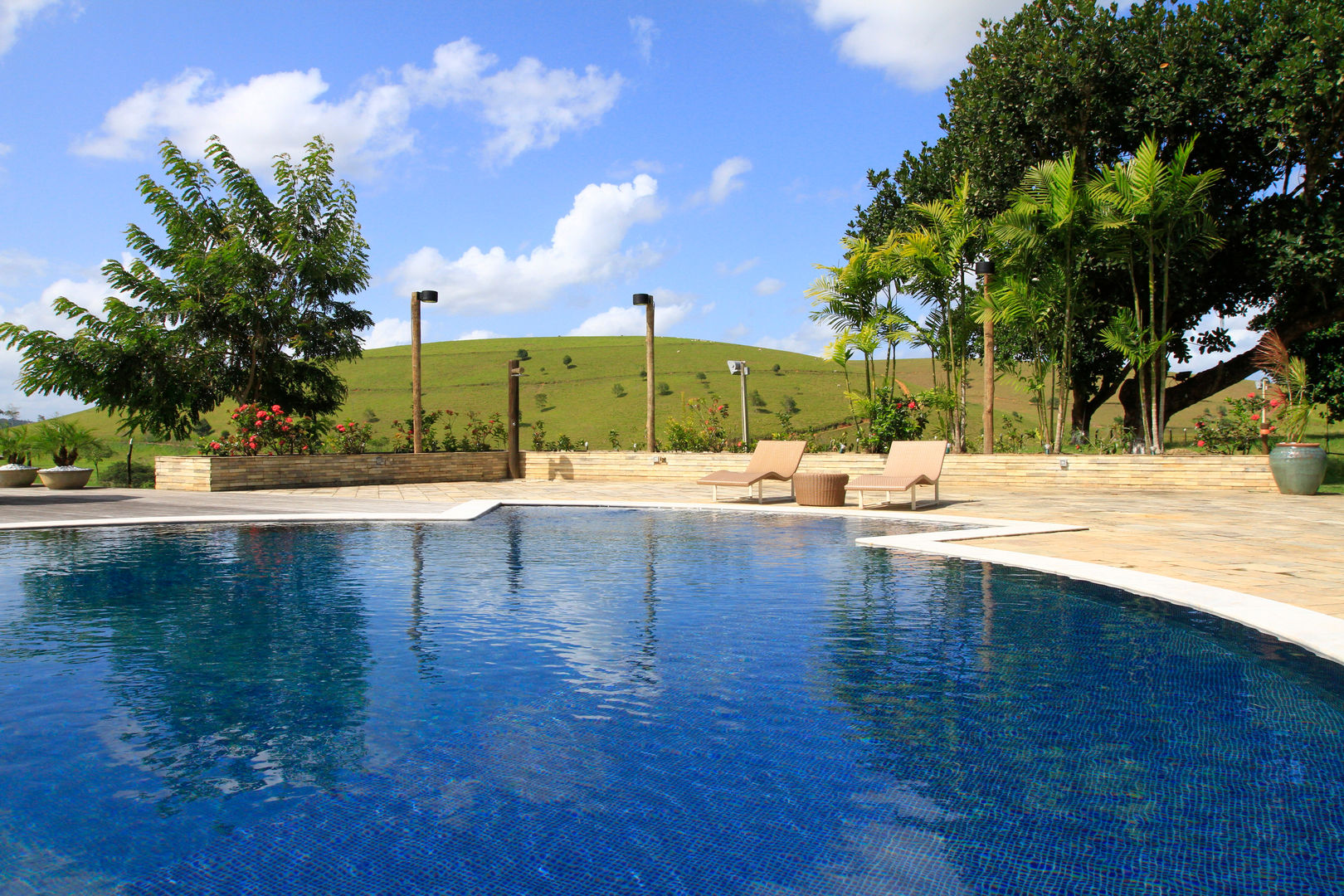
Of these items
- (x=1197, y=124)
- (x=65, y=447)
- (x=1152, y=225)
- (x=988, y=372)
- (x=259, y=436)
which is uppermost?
A: (x=1197, y=124)

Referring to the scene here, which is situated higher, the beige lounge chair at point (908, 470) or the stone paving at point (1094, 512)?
the beige lounge chair at point (908, 470)

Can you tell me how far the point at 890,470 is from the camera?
12023 mm

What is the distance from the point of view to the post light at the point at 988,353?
13.9m

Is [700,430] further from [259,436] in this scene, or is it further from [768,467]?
[259,436]

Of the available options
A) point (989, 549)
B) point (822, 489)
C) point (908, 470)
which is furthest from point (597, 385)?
point (989, 549)

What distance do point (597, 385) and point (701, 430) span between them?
143 ft

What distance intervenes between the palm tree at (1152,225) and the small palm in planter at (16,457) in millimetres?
20174

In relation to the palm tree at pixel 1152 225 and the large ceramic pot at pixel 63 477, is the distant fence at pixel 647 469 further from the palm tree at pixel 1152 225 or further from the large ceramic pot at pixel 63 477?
the large ceramic pot at pixel 63 477

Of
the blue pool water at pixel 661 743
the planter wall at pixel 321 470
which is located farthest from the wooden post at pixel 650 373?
the blue pool water at pixel 661 743

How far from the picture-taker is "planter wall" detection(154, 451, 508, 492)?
48.8ft

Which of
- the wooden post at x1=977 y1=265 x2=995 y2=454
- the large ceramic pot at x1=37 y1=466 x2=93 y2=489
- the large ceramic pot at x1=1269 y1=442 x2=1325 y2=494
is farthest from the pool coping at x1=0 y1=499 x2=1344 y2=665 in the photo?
the large ceramic pot at x1=37 y1=466 x2=93 y2=489

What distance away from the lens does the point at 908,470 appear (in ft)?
38.7

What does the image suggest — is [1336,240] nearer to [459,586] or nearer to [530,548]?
[530,548]

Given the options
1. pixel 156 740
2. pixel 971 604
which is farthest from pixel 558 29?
pixel 156 740
